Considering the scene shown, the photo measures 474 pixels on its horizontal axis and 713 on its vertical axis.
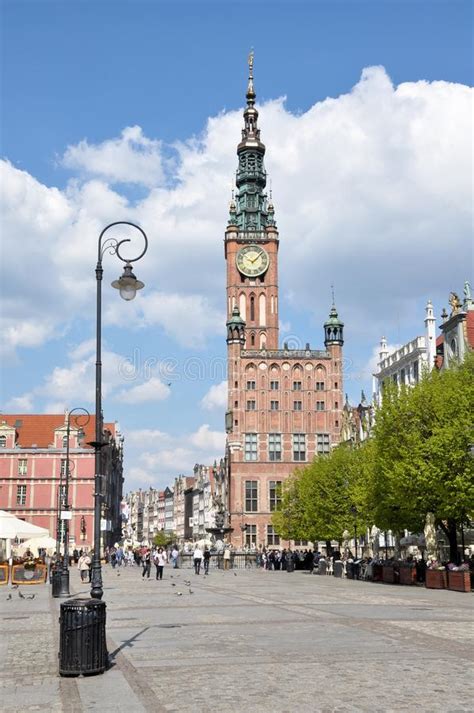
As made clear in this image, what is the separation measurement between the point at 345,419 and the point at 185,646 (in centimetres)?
7097

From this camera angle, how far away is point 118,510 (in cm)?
12225

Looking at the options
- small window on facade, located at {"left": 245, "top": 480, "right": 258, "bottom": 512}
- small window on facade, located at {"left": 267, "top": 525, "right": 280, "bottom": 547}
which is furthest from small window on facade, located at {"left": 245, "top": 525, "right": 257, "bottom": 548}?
small window on facade, located at {"left": 245, "top": 480, "right": 258, "bottom": 512}

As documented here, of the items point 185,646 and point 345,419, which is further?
point 345,419

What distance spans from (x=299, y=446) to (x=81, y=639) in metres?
75.4

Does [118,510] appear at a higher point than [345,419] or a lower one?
lower

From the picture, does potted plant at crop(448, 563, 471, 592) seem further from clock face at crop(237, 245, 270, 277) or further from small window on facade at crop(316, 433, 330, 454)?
clock face at crop(237, 245, 270, 277)

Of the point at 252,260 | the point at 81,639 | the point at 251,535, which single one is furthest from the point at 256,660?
the point at 252,260

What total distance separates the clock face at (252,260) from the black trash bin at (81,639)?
8519 centimetres

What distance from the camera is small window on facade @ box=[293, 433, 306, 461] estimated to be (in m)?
86.7

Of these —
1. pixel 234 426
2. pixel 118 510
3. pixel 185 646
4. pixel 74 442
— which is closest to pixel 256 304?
pixel 234 426

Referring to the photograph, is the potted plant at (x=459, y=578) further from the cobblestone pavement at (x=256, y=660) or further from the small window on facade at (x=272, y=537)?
the small window on facade at (x=272, y=537)

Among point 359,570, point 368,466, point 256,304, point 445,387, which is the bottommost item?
point 359,570

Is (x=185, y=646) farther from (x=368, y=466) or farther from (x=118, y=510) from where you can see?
(x=118, y=510)

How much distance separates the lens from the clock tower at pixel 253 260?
94875 mm
